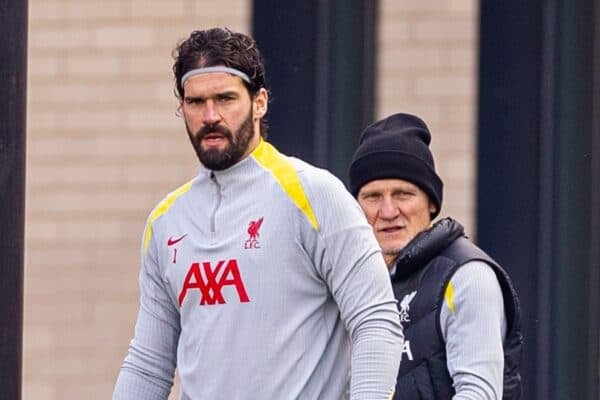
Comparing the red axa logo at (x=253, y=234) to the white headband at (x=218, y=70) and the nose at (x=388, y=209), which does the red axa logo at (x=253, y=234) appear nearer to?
the white headband at (x=218, y=70)

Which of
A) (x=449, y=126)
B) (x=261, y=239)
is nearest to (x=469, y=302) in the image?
(x=261, y=239)

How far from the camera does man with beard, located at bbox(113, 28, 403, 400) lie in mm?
3422

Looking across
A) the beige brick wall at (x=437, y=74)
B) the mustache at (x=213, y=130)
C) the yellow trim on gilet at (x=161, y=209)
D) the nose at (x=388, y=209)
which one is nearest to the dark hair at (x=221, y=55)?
the mustache at (x=213, y=130)

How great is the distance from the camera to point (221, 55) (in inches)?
139

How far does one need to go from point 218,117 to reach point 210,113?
0.06 feet

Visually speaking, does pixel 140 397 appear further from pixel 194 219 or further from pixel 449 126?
pixel 449 126

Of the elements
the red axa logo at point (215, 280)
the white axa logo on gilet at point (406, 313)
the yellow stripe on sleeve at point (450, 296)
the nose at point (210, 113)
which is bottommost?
the white axa logo on gilet at point (406, 313)

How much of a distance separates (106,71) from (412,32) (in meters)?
1.13

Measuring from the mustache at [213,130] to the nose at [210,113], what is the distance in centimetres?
1

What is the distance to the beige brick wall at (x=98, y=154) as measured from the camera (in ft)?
20.3

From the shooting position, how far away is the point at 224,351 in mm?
3438

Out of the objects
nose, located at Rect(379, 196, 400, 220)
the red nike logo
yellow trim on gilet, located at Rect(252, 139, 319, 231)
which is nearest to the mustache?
yellow trim on gilet, located at Rect(252, 139, 319, 231)

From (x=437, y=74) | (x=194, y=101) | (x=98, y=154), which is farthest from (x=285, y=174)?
(x=98, y=154)

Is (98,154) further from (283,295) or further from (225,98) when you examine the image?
(283,295)
